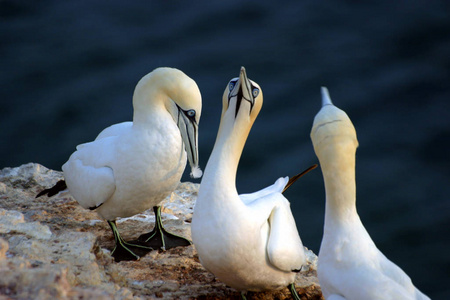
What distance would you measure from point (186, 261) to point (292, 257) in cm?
91

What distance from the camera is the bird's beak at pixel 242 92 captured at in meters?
3.59

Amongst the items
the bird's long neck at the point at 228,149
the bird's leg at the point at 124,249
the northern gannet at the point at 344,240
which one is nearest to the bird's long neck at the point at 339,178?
the northern gannet at the point at 344,240

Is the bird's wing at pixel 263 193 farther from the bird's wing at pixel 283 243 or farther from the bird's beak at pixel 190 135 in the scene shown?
the bird's beak at pixel 190 135

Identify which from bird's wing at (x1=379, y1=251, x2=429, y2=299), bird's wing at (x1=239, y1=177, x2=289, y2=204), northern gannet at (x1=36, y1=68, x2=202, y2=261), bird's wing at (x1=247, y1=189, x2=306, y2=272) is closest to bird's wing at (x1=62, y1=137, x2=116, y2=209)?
northern gannet at (x1=36, y1=68, x2=202, y2=261)

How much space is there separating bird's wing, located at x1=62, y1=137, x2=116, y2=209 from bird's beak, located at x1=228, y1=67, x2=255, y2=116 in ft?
3.77

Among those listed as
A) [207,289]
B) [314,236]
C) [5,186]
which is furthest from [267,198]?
[314,236]

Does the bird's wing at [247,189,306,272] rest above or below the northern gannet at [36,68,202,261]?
below

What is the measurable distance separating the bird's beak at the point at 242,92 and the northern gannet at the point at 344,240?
0.55m

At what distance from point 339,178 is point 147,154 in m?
1.62

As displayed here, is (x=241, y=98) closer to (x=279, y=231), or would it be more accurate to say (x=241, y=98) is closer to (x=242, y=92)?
(x=242, y=92)

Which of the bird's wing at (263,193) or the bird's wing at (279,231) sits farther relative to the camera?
the bird's wing at (263,193)

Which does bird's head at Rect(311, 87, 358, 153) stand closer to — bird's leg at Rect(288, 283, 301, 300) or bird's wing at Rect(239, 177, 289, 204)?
bird's wing at Rect(239, 177, 289, 204)

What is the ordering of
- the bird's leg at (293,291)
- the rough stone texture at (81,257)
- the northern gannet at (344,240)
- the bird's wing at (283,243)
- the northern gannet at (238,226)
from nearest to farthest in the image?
the rough stone texture at (81,257)
the northern gannet at (344,240)
the northern gannet at (238,226)
the bird's wing at (283,243)
the bird's leg at (293,291)

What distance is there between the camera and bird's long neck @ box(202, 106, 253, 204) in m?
3.67
